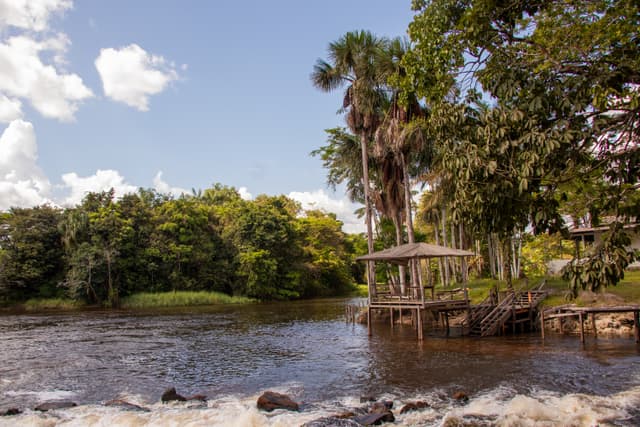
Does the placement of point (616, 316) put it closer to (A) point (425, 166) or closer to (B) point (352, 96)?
(A) point (425, 166)

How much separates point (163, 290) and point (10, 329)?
67.5ft

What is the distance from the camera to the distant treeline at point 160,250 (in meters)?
41.9

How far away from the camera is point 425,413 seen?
32.4 feet

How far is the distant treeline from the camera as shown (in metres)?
41.9

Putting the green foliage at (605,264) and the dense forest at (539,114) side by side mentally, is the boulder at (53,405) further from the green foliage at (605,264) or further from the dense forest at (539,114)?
the green foliage at (605,264)

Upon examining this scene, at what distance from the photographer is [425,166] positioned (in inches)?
1206

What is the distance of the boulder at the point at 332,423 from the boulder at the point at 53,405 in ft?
19.8

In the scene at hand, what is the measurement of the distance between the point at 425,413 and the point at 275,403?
334 centimetres

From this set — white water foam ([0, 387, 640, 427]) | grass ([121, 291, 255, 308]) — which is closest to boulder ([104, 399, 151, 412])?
white water foam ([0, 387, 640, 427])

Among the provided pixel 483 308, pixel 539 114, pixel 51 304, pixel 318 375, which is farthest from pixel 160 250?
pixel 539 114

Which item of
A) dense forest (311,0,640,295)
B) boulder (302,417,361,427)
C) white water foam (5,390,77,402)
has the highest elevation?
dense forest (311,0,640,295)

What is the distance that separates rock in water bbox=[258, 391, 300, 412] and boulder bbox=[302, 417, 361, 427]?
1229mm

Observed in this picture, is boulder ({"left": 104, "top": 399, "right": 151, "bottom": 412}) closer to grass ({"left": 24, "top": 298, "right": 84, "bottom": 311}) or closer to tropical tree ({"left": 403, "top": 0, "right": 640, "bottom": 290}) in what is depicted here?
tropical tree ({"left": 403, "top": 0, "right": 640, "bottom": 290})

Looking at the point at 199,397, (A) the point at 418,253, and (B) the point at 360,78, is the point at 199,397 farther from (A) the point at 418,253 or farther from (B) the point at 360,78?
(B) the point at 360,78
